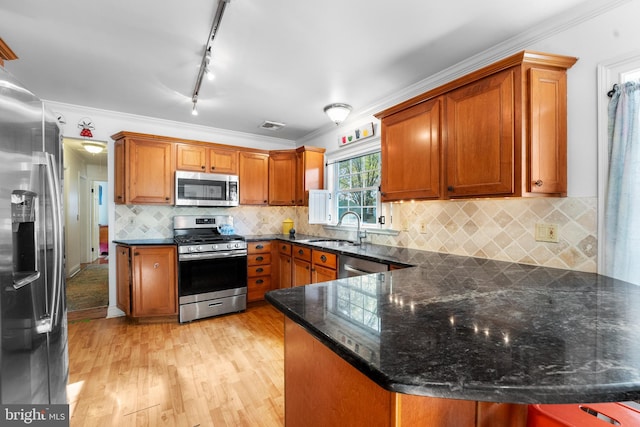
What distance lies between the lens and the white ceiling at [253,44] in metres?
1.72

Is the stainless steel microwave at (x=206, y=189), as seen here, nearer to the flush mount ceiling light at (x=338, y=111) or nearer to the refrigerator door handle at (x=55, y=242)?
the flush mount ceiling light at (x=338, y=111)

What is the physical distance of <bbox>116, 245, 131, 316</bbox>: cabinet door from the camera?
124 inches

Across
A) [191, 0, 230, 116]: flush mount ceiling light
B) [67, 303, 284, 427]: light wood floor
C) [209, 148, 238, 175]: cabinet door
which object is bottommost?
[67, 303, 284, 427]: light wood floor

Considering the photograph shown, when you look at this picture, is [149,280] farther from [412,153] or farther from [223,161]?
[412,153]

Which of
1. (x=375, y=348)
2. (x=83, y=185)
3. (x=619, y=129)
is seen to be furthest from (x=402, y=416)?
(x=83, y=185)

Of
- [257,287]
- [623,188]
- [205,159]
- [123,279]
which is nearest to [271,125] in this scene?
[205,159]

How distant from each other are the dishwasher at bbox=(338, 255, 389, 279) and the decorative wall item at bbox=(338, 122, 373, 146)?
150 cm

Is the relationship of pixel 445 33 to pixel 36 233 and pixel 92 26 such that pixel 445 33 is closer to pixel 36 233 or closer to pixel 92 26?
pixel 92 26

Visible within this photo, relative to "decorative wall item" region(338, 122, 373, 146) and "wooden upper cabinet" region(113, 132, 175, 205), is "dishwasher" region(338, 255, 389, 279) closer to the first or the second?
"decorative wall item" region(338, 122, 373, 146)

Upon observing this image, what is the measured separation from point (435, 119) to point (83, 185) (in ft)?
24.5

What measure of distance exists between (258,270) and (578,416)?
336cm

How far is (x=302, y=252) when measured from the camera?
11.1 feet

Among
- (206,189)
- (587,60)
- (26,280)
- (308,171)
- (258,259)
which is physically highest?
(587,60)

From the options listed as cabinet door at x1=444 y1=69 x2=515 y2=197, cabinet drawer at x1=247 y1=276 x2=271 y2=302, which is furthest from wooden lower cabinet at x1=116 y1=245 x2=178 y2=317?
cabinet door at x1=444 y1=69 x2=515 y2=197
